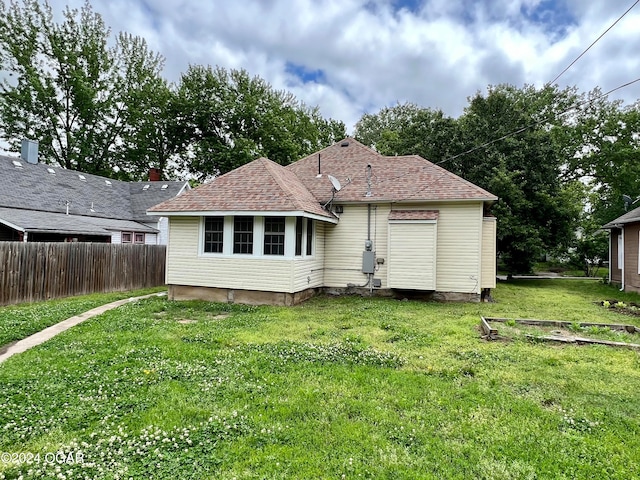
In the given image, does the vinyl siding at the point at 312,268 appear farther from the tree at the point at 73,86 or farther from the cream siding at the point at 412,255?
the tree at the point at 73,86

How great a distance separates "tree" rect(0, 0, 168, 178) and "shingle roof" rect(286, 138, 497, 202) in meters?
22.4

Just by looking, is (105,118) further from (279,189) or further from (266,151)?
(279,189)

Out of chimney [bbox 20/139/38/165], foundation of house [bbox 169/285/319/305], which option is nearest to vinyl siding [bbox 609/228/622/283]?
foundation of house [bbox 169/285/319/305]

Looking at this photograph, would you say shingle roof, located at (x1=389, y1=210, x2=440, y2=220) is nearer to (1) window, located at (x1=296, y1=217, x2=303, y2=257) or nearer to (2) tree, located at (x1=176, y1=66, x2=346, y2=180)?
(1) window, located at (x1=296, y1=217, x2=303, y2=257)

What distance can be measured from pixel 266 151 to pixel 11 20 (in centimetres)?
1969

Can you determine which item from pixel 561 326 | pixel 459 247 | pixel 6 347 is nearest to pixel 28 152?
pixel 6 347

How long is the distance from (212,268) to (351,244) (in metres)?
4.48

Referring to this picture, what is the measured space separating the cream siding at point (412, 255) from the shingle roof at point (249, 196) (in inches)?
90.6

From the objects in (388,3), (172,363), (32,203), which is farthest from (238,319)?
(32,203)

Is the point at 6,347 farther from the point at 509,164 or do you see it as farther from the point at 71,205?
the point at 509,164

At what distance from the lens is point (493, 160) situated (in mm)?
18047

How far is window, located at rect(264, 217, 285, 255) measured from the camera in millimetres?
9727

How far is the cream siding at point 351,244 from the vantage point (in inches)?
445

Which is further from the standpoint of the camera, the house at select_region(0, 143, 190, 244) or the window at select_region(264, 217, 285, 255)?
the house at select_region(0, 143, 190, 244)
